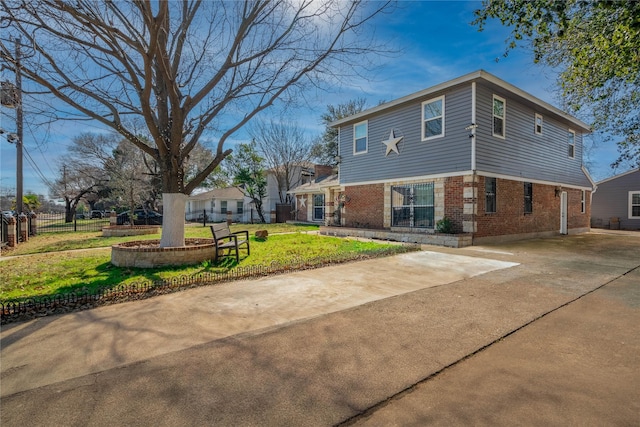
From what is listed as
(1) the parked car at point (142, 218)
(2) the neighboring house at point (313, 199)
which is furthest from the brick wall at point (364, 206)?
(1) the parked car at point (142, 218)

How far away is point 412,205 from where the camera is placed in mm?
13203

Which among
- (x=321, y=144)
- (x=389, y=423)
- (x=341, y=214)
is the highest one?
(x=321, y=144)

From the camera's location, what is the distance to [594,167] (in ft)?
105

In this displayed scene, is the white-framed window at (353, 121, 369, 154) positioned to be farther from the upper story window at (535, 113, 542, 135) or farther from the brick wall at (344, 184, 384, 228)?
the upper story window at (535, 113, 542, 135)

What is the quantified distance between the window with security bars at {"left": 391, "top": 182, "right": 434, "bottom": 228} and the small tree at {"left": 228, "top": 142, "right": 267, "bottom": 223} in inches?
586

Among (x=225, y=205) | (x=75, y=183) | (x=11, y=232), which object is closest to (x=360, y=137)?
(x=11, y=232)

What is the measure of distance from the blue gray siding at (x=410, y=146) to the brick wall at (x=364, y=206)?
1.61 feet

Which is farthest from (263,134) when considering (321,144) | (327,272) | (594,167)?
(594,167)

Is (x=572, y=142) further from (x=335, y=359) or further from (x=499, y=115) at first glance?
(x=335, y=359)

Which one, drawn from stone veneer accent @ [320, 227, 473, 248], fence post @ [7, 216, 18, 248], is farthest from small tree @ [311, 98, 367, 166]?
fence post @ [7, 216, 18, 248]

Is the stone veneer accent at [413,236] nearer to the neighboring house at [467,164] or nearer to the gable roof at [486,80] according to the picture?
the neighboring house at [467,164]

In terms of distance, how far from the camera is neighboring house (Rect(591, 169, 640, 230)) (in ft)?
68.7

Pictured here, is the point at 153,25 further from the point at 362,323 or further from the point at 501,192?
the point at 501,192

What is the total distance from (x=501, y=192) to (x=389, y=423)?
1209 centimetres
